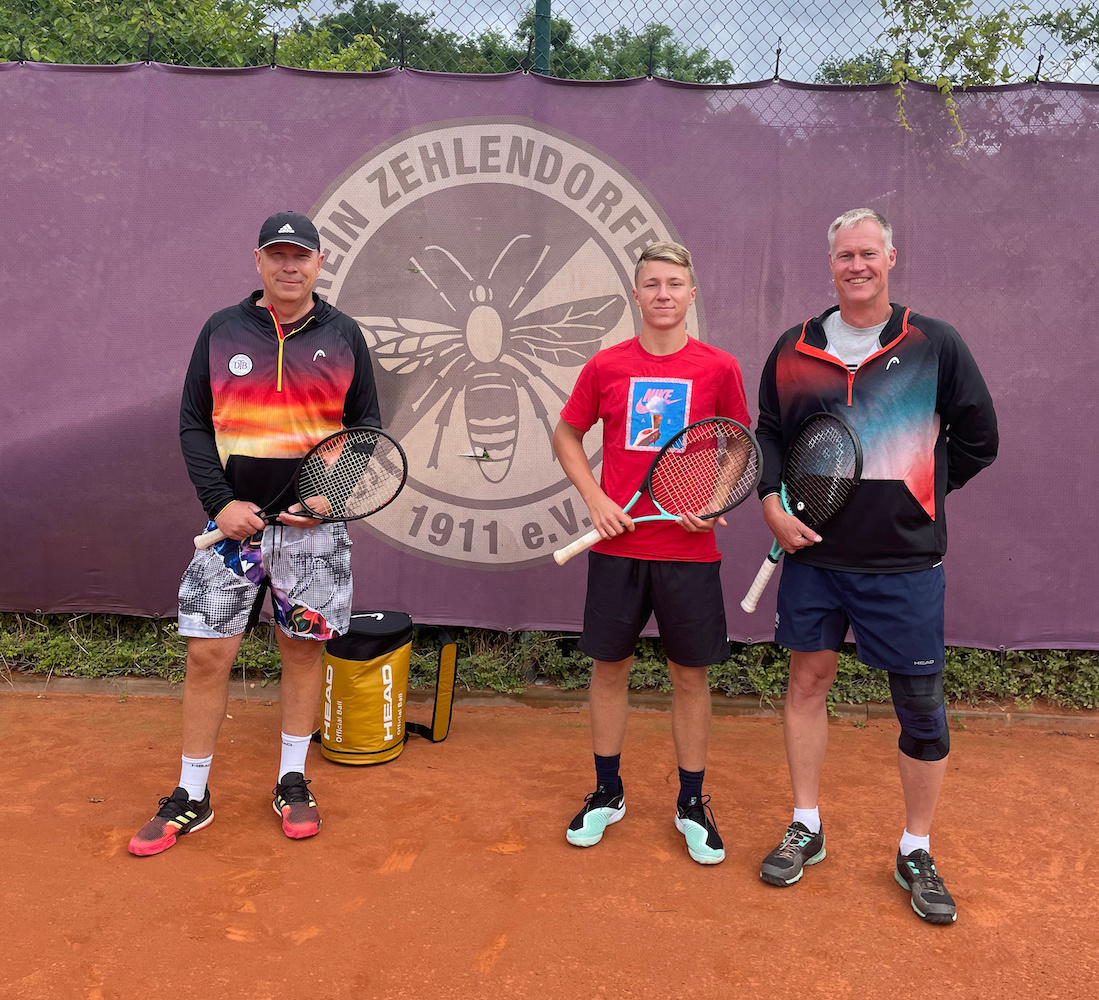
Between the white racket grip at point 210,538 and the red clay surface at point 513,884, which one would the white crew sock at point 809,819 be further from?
the white racket grip at point 210,538

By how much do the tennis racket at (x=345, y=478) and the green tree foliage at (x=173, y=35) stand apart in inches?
99.4

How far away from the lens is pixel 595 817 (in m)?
3.04

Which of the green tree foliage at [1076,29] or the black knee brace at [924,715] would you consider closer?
the black knee brace at [924,715]

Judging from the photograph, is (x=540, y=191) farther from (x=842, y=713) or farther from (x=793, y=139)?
(x=842, y=713)

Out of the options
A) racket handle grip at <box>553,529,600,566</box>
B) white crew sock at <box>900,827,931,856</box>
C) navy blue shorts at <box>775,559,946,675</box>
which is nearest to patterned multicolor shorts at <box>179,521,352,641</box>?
racket handle grip at <box>553,529,600,566</box>

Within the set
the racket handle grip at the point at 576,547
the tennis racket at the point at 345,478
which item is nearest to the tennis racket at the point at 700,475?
the racket handle grip at the point at 576,547

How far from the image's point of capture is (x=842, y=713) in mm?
4320

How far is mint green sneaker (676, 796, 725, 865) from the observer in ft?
9.49

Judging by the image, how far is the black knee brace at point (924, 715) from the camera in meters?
2.67

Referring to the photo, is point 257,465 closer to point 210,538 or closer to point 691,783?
point 210,538

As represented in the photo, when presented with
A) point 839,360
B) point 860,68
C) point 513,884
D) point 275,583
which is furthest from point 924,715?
point 860,68

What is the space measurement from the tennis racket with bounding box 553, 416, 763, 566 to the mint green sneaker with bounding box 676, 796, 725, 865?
3.13 feet

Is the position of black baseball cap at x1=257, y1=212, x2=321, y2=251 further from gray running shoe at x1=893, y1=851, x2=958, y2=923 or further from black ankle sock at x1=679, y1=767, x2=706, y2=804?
gray running shoe at x1=893, y1=851, x2=958, y2=923

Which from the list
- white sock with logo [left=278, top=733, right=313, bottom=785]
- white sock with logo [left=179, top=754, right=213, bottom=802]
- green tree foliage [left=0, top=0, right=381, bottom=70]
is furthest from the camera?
green tree foliage [left=0, top=0, right=381, bottom=70]
